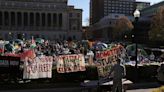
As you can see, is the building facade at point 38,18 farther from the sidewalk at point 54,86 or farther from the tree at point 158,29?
the sidewalk at point 54,86

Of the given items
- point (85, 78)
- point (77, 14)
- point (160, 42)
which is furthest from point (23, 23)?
point (85, 78)

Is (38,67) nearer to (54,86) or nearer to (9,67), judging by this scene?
(54,86)

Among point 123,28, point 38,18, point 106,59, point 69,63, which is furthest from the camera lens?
point 38,18

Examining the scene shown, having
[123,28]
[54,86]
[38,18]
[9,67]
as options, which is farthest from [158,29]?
[38,18]

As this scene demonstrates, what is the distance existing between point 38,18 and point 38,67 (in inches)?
5399

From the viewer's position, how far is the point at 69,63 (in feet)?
66.5

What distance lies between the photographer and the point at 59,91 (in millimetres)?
19922

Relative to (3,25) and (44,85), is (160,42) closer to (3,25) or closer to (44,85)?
(44,85)

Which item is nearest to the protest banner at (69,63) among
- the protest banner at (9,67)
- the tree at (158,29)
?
the protest banner at (9,67)

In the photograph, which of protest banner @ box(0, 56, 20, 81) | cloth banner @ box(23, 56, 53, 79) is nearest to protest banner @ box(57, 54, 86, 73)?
cloth banner @ box(23, 56, 53, 79)

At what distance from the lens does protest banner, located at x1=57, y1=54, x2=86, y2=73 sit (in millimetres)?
20219

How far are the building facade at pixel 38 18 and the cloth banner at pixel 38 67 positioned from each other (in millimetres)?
129656

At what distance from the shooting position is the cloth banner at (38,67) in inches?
779

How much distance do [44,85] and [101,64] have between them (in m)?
3.22
